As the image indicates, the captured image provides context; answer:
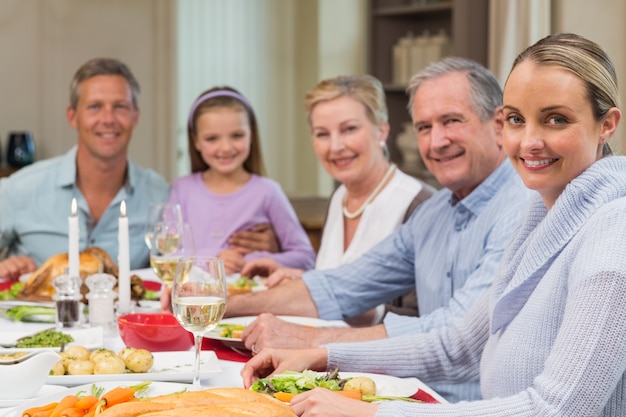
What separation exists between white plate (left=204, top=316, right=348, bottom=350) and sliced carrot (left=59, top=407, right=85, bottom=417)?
65cm

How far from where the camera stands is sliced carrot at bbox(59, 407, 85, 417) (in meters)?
1.34

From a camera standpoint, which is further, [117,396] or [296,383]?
[296,383]

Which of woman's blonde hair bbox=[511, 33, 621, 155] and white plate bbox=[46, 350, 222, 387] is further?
white plate bbox=[46, 350, 222, 387]

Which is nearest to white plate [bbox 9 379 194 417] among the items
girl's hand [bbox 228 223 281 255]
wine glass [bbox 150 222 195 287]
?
wine glass [bbox 150 222 195 287]

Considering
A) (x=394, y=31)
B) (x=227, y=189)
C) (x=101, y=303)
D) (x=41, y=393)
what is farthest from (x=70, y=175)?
(x=394, y=31)

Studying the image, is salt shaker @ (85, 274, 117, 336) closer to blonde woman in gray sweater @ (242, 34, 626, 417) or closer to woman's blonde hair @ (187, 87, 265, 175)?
blonde woman in gray sweater @ (242, 34, 626, 417)

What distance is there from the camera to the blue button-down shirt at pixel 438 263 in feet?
7.04

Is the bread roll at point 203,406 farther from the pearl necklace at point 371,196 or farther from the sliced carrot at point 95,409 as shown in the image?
the pearl necklace at point 371,196

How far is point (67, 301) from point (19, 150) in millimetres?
3455

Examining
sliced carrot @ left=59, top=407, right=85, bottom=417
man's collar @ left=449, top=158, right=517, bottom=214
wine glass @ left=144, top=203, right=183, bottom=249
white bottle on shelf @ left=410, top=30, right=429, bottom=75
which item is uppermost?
white bottle on shelf @ left=410, top=30, right=429, bottom=75

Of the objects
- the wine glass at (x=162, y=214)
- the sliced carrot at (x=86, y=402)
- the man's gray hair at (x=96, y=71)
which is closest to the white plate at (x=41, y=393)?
the sliced carrot at (x=86, y=402)

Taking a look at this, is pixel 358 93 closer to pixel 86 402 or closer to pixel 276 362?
pixel 276 362

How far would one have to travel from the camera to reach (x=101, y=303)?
86.6 inches

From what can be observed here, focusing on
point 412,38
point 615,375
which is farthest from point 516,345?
point 412,38
